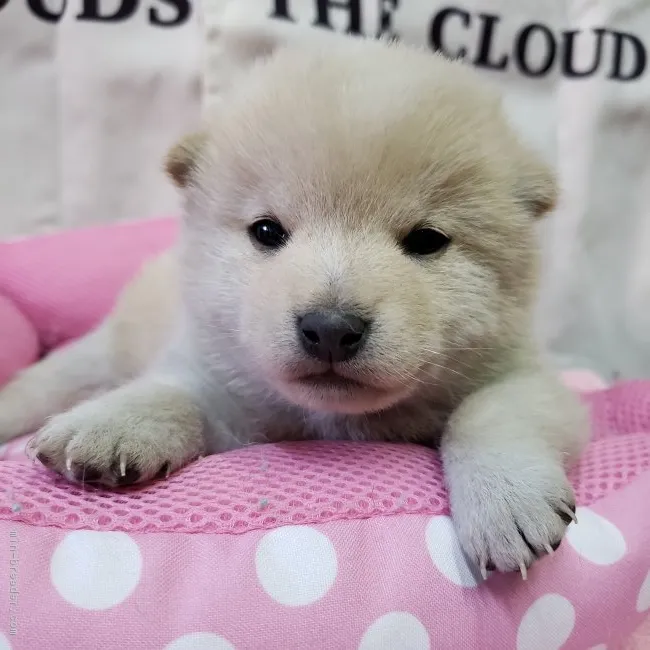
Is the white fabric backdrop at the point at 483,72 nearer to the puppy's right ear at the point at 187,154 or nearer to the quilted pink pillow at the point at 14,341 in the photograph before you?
the quilted pink pillow at the point at 14,341

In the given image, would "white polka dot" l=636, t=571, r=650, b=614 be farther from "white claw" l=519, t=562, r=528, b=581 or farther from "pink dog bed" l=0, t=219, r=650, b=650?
"white claw" l=519, t=562, r=528, b=581

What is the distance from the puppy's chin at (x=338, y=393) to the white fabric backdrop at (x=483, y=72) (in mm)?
1658

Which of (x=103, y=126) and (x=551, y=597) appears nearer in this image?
(x=551, y=597)

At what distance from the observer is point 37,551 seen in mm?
1068

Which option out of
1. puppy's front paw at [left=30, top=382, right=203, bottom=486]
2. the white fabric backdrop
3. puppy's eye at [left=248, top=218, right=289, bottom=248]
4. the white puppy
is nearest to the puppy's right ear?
the white puppy

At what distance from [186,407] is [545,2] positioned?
2310mm

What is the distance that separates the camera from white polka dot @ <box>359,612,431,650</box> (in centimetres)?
103

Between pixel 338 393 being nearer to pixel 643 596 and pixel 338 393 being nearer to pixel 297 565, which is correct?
pixel 297 565

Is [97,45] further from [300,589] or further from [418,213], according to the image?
[300,589]

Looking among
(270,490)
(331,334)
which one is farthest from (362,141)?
(270,490)

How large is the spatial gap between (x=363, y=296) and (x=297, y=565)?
0.44 meters

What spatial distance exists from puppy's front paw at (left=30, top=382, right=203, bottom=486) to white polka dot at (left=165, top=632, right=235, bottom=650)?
0.33m

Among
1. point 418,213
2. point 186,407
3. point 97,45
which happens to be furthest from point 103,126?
point 418,213

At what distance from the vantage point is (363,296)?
1201 mm
